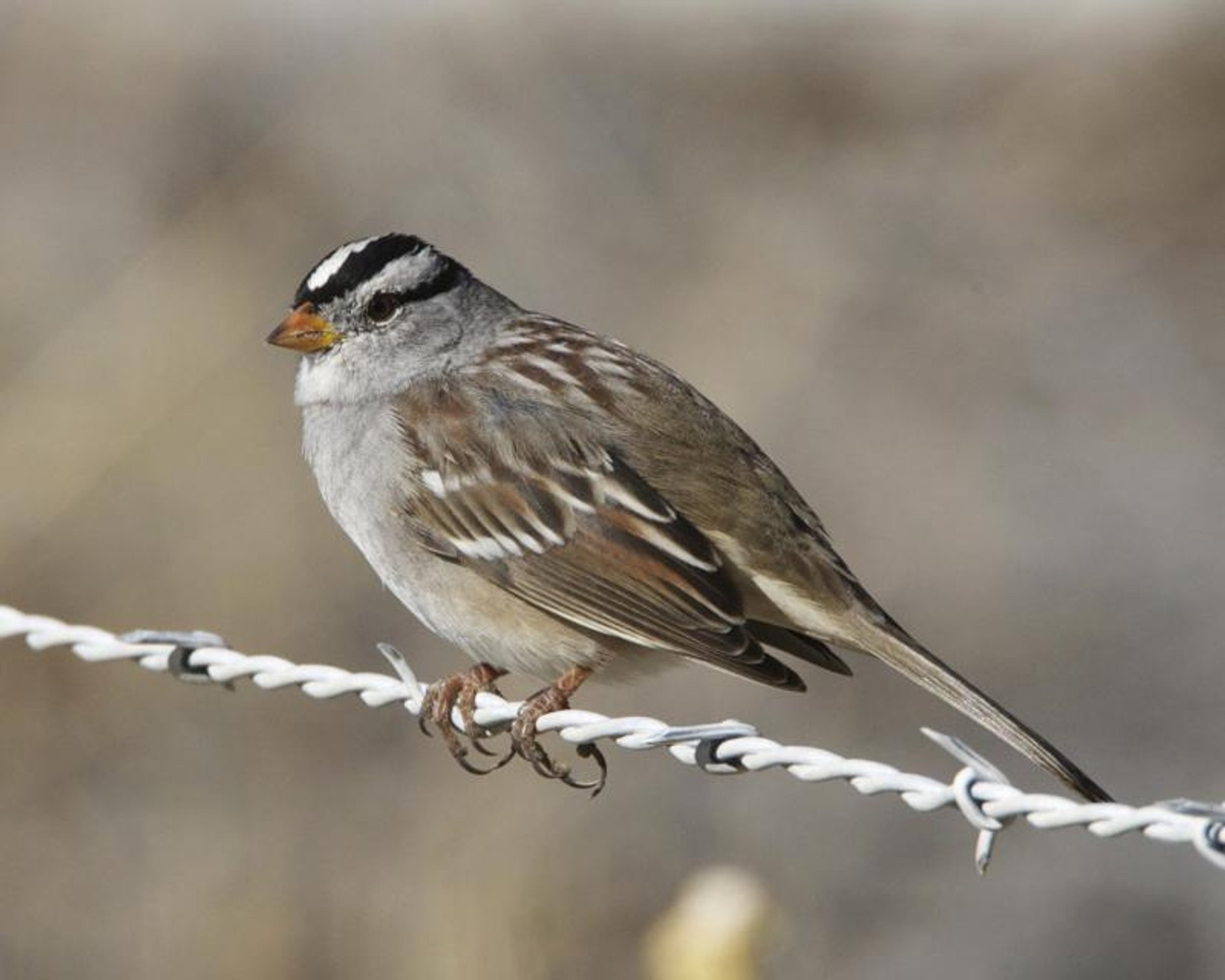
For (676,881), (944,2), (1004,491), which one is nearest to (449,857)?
(676,881)

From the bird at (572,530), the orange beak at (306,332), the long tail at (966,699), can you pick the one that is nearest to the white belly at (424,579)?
the bird at (572,530)

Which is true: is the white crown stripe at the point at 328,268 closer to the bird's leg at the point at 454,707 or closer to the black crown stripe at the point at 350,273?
the black crown stripe at the point at 350,273

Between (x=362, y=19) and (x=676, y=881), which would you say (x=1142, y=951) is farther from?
(x=362, y=19)

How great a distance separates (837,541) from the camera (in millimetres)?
9406

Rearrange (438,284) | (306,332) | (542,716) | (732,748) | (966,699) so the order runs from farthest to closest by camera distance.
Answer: (438,284)
(306,332)
(542,716)
(966,699)
(732,748)

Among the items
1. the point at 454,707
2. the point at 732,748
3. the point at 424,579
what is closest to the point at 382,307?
the point at 424,579

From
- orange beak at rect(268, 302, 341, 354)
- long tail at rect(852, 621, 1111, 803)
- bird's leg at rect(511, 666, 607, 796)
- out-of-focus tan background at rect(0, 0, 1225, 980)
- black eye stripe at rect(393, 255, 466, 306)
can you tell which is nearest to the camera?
long tail at rect(852, 621, 1111, 803)

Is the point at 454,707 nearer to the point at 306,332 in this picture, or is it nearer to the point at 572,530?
the point at 572,530

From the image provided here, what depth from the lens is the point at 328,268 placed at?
5438 millimetres

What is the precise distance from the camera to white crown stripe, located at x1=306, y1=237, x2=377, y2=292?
5.43 meters

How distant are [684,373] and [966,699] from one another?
5.34 metres

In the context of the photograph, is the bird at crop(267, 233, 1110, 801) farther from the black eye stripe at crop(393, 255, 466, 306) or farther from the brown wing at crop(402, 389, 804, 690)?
the black eye stripe at crop(393, 255, 466, 306)

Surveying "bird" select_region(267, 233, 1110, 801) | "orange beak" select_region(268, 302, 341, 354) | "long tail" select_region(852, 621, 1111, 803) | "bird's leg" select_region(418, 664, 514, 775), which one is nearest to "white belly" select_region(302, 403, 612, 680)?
"bird" select_region(267, 233, 1110, 801)

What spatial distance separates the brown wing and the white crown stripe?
1.73 feet
